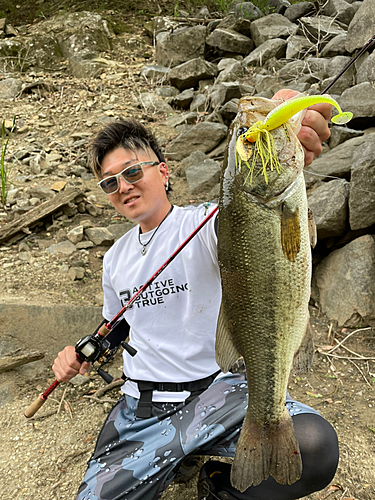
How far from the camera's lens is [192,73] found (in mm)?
9062

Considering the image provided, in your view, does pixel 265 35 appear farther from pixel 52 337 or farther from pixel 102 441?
pixel 102 441

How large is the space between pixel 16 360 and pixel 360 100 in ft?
16.8

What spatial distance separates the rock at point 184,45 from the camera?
10.1 meters

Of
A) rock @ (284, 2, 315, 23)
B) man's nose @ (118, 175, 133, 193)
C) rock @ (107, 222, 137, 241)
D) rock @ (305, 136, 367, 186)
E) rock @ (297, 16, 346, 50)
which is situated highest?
man's nose @ (118, 175, 133, 193)

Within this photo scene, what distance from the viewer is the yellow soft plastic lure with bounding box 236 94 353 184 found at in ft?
4.50

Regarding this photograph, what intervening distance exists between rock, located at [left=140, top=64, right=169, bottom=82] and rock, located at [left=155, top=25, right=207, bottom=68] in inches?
13.7

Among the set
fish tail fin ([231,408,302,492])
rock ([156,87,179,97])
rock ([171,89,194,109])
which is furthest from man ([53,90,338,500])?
rock ([156,87,179,97])

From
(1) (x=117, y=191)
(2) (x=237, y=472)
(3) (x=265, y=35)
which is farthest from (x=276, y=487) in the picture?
(3) (x=265, y=35)

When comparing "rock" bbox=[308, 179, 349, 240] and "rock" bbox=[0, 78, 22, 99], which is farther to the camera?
"rock" bbox=[0, 78, 22, 99]

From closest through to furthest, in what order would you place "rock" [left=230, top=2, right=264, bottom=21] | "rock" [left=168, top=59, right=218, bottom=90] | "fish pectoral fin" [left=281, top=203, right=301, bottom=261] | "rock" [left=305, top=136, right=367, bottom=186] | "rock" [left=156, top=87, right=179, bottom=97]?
1. "fish pectoral fin" [left=281, top=203, right=301, bottom=261]
2. "rock" [left=305, top=136, right=367, bottom=186]
3. "rock" [left=168, top=59, right=218, bottom=90]
4. "rock" [left=156, top=87, right=179, bottom=97]
5. "rock" [left=230, top=2, right=264, bottom=21]

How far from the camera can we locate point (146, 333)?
2533mm

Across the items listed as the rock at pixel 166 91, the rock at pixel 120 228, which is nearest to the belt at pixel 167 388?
the rock at pixel 120 228

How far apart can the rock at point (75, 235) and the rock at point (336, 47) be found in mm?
5589

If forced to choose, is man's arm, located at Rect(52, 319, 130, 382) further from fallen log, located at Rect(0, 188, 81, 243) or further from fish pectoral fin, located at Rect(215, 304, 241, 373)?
fallen log, located at Rect(0, 188, 81, 243)
